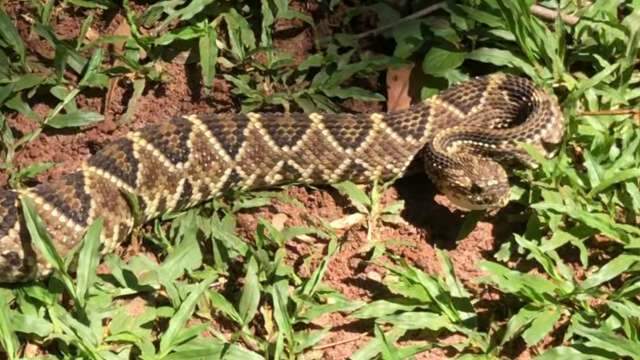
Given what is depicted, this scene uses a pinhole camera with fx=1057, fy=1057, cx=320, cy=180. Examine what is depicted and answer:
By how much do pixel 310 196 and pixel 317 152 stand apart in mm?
245

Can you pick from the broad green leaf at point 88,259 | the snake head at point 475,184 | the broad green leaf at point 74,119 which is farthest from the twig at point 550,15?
the broad green leaf at point 88,259

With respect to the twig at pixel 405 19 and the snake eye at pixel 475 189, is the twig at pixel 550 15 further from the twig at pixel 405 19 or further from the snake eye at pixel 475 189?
the snake eye at pixel 475 189

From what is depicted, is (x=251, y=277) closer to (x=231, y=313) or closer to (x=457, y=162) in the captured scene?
(x=231, y=313)

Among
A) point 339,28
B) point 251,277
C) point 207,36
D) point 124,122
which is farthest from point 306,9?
point 251,277

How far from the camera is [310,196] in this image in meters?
5.82

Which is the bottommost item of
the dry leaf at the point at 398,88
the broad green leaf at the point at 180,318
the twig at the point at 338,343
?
the twig at the point at 338,343

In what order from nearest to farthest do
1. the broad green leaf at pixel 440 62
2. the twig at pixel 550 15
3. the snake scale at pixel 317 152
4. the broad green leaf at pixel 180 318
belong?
the broad green leaf at pixel 180 318
the snake scale at pixel 317 152
the broad green leaf at pixel 440 62
the twig at pixel 550 15

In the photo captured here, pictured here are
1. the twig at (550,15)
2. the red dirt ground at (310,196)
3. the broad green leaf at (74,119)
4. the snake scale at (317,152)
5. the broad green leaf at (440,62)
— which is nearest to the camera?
the red dirt ground at (310,196)

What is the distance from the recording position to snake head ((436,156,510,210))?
5.49m

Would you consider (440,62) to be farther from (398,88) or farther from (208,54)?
(208,54)

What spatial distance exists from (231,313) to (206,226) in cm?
65

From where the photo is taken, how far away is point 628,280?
5.11 m

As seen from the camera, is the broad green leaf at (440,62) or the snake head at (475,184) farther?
the broad green leaf at (440,62)

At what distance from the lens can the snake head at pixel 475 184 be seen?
549 centimetres
